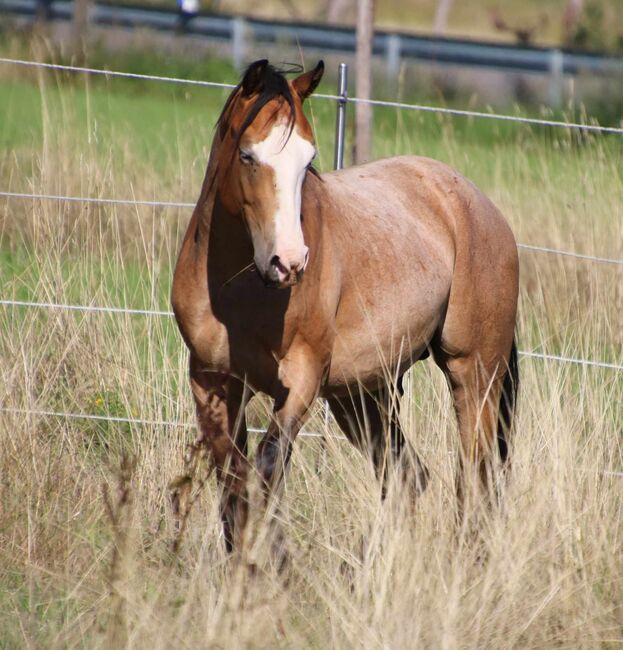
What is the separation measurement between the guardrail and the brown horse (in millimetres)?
15938

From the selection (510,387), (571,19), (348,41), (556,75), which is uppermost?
(571,19)

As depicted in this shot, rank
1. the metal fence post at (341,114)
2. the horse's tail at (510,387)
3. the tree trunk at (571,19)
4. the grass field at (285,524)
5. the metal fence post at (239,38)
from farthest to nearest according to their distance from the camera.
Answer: the tree trunk at (571,19) → the metal fence post at (239,38) → the metal fence post at (341,114) → the horse's tail at (510,387) → the grass field at (285,524)

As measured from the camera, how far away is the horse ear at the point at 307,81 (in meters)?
3.75

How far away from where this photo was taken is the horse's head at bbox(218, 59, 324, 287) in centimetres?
330

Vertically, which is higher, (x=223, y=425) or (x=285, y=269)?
(x=285, y=269)

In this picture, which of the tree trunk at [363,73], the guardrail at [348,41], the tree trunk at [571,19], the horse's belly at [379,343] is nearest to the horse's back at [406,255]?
the horse's belly at [379,343]

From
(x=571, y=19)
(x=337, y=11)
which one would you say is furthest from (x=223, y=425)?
(x=337, y=11)

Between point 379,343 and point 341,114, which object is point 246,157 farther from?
point 341,114

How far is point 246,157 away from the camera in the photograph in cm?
346

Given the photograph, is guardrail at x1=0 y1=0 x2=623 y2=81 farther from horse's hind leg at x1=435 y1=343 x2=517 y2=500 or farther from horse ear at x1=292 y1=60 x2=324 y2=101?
horse ear at x1=292 y1=60 x2=324 y2=101

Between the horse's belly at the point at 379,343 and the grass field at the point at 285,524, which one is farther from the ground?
the horse's belly at the point at 379,343

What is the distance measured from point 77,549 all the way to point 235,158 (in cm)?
130

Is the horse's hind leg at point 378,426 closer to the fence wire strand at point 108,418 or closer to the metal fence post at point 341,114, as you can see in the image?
the fence wire strand at point 108,418

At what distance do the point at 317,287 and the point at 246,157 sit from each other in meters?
0.56
